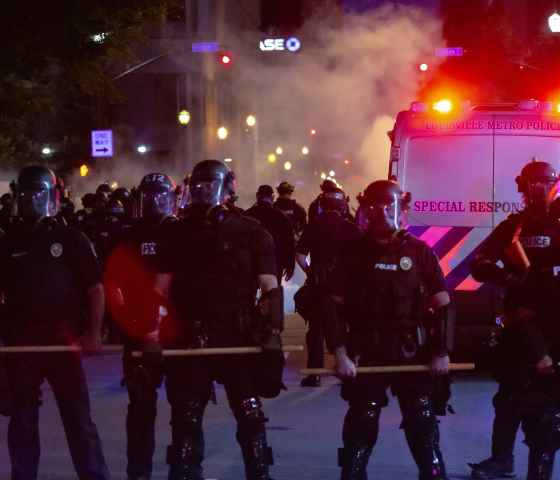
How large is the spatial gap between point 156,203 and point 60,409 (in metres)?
1.51

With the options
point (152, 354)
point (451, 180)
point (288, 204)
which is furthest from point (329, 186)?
point (152, 354)

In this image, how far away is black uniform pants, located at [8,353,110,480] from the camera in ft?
18.9

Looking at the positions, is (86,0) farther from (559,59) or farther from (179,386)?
(559,59)

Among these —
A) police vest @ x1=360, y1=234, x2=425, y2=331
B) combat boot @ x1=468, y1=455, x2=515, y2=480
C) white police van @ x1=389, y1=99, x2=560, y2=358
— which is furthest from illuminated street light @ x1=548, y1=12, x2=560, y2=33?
police vest @ x1=360, y1=234, x2=425, y2=331

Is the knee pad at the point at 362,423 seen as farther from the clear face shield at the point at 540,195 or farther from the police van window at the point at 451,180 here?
the police van window at the point at 451,180

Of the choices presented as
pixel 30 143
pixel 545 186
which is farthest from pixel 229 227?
pixel 30 143

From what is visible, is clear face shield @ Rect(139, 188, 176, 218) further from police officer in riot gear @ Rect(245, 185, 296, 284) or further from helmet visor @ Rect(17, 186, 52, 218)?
police officer in riot gear @ Rect(245, 185, 296, 284)

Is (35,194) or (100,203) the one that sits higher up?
(100,203)

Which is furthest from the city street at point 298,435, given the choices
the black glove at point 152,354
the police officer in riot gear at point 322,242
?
the black glove at point 152,354

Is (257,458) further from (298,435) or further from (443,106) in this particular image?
(443,106)

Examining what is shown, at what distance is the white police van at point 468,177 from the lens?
9711mm

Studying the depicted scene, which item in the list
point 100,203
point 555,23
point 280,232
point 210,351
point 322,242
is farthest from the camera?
point 555,23

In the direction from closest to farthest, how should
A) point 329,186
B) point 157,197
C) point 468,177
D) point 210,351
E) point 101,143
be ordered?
point 210,351, point 157,197, point 468,177, point 329,186, point 101,143

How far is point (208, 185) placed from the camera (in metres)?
5.82
